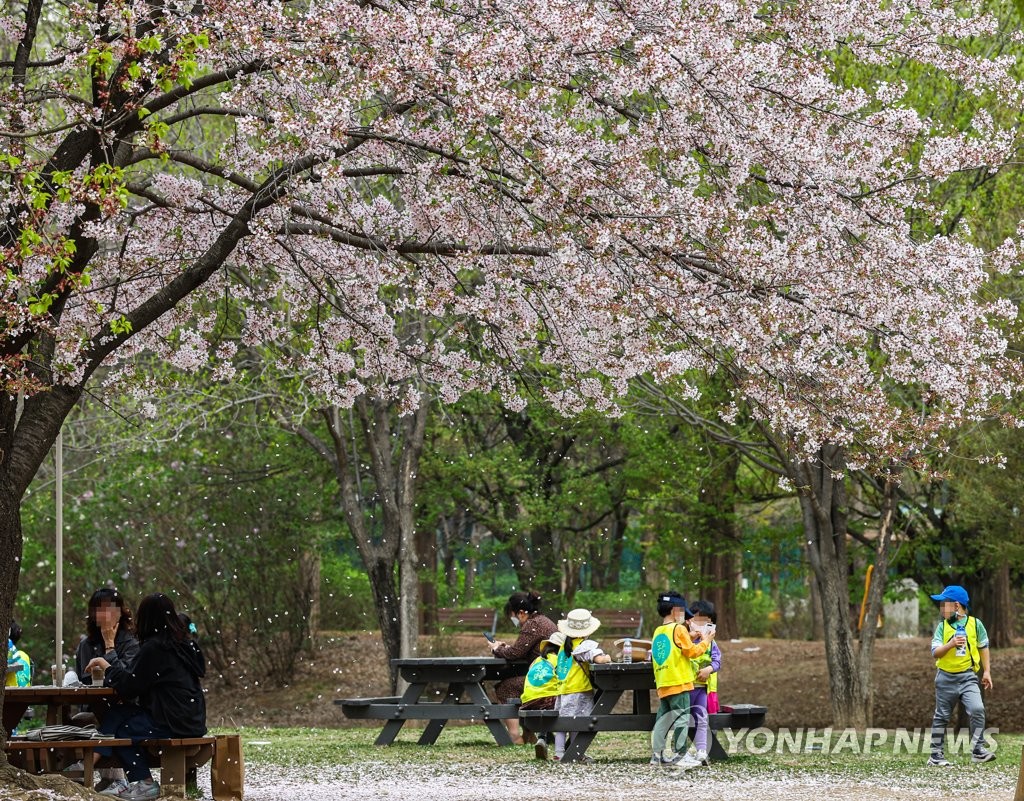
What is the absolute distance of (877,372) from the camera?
47.6 feet

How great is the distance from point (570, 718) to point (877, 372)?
5.34 m

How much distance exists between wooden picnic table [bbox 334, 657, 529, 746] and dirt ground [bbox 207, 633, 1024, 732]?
773 centimetres

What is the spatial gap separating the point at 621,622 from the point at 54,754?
16.8m

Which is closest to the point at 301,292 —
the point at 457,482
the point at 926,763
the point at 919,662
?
the point at 926,763

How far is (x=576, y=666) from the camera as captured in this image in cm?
1181

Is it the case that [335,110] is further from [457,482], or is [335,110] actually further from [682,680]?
[457,482]

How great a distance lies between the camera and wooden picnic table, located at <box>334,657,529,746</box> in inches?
500

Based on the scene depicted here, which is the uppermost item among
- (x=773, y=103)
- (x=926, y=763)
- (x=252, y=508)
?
(x=773, y=103)

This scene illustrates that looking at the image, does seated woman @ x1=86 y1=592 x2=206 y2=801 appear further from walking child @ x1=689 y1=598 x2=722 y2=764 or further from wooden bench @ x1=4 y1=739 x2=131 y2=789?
walking child @ x1=689 y1=598 x2=722 y2=764

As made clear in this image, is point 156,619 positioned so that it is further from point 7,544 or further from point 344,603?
point 344,603

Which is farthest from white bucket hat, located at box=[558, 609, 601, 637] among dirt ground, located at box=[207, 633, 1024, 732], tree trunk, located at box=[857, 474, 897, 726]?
dirt ground, located at box=[207, 633, 1024, 732]

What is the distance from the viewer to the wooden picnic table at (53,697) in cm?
862

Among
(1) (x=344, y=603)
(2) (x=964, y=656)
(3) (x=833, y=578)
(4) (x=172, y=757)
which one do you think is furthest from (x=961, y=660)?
(1) (x=344, y=603)

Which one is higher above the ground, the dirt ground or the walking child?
the walking child
